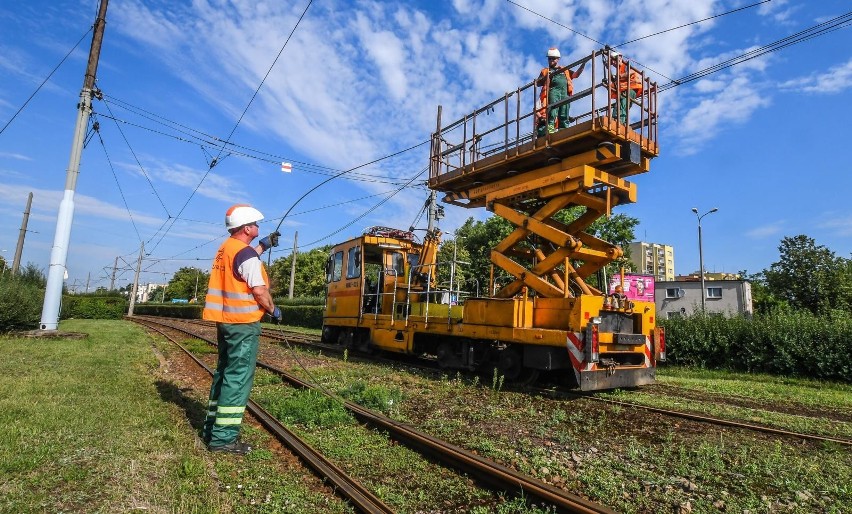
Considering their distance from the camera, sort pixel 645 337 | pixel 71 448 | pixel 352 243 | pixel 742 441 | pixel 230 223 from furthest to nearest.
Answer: pixel 352 243 → pixel 645 337 → pixel 742 441 → pixel 230 223 → pixel 71 448

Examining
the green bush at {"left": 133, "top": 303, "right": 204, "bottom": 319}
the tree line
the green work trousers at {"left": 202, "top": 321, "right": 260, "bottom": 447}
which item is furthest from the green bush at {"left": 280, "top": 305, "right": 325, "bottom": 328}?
the green work trousers at {"left": 202, "top": 321, "right": 260, "bottom": 447}

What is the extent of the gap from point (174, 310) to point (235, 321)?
178ft

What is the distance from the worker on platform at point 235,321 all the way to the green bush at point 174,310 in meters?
42.2

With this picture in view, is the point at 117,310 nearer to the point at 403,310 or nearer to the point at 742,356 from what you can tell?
the point at 403,310

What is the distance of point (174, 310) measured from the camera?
52531mm

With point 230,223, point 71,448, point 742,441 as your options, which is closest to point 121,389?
point 71,448

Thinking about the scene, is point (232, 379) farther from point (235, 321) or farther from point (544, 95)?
point (544, 95)

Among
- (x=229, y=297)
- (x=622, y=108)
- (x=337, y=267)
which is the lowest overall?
(x=229, y=297)

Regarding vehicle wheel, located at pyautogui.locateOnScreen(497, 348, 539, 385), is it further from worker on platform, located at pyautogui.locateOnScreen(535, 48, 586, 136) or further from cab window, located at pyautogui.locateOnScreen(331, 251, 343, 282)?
cab window, located at pyautogui.locateOnScreen(331, 251, 343, 282)

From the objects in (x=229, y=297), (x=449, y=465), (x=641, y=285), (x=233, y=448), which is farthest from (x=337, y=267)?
(x=449, y=465)

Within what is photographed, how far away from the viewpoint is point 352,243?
44.8ft

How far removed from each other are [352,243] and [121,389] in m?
7.65

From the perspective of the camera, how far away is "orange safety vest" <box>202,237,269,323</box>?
15.1 ft

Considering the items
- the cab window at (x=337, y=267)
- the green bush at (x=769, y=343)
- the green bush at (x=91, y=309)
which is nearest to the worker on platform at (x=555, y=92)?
the cab window at (x=337, y=267)
